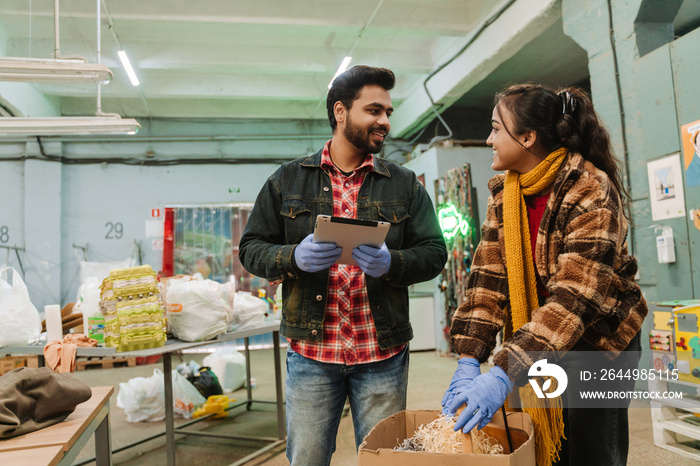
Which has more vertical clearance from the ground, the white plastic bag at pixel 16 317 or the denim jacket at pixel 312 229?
the denim jacket at pixel 312 229

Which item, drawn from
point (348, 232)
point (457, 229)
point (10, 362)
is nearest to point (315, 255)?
point (348, 232)

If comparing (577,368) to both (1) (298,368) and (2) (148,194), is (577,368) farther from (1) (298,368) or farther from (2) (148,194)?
(2) (148,194)

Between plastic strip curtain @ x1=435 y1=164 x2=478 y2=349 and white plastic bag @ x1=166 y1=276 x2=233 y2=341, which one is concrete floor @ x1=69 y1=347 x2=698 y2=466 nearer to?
white plastic bag @ x1=166 y1=276 x2=233 y2=341

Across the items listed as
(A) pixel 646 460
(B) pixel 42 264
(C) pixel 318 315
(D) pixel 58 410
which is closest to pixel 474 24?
(A) pixel 646 460

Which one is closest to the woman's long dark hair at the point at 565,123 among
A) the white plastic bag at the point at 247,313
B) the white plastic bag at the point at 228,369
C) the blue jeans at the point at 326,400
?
the blue jeans at the point at 326,400

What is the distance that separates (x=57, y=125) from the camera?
157 inches

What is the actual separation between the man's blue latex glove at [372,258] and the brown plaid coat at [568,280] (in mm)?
275

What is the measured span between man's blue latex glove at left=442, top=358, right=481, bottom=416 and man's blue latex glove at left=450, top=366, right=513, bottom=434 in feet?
0.13

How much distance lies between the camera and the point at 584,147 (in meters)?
1.41

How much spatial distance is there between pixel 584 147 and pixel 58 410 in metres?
1.79

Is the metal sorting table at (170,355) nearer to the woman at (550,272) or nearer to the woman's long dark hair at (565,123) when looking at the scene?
the woman at (550,272)

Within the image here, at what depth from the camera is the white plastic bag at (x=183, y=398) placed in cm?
405

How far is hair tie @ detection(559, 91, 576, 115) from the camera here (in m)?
1.42

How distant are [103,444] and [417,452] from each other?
1460 mm
